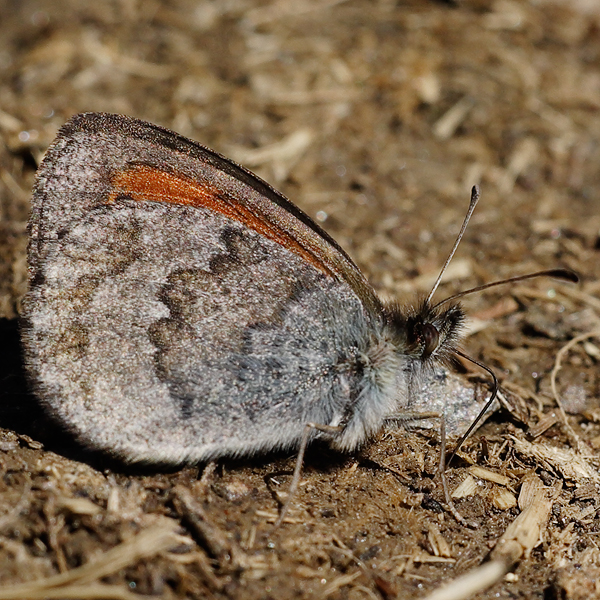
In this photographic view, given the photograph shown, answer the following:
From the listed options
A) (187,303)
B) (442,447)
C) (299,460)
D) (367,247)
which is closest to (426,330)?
(442,447)

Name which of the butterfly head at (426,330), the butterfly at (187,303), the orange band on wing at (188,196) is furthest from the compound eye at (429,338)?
the orange band on wing at (188,196)

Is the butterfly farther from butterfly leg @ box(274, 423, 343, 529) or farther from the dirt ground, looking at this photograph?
the dirt ground

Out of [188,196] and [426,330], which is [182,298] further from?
[426,330]

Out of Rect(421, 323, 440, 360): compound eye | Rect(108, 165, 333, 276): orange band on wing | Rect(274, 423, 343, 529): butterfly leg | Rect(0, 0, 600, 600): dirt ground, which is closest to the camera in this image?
Rect(0, 0, 600, 600): dirt ground

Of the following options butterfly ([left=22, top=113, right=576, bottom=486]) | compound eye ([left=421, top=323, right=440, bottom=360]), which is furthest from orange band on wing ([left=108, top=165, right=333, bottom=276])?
compound eye ([left=421, top=323, right=440, bottom=360])

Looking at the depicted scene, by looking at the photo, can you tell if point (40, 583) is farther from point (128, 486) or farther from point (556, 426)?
point (556, 426)

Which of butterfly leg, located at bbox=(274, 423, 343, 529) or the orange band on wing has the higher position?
the orange band on wing

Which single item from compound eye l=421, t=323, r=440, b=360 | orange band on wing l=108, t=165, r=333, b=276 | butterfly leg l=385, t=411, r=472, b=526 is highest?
orange band on wing l=108, t=165, r=333, b=276
